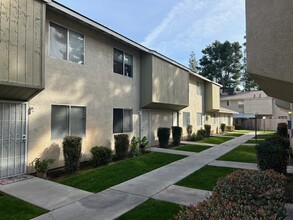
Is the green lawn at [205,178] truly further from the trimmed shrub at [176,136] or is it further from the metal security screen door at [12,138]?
the trimmed shrub at [176,136]

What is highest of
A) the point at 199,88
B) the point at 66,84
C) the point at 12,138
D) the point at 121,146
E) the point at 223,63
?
the point at 223,63

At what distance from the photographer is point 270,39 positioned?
4.51 metres

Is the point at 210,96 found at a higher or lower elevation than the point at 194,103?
higher

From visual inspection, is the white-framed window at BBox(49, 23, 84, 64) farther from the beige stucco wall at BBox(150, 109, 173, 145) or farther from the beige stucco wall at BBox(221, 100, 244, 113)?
the beige stucco wall at BBox(221, 100, 244, 113)

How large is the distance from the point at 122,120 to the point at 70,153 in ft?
16.2

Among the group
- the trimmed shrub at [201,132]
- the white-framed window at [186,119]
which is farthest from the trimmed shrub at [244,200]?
the trimmed shrub at [201,132]

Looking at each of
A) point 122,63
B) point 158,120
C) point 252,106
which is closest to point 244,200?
point 122,63

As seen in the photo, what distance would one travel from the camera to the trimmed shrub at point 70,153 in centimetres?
853

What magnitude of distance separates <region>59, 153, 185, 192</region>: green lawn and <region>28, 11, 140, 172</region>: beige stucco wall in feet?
5.37

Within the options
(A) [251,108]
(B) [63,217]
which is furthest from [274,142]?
(A) [251,108]

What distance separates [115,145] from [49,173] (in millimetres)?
3677

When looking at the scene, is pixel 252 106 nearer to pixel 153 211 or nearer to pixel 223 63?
pixel 223 63

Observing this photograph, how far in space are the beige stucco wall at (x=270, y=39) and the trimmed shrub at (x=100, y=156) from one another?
696 cm

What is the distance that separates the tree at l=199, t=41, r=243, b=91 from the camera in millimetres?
55250
